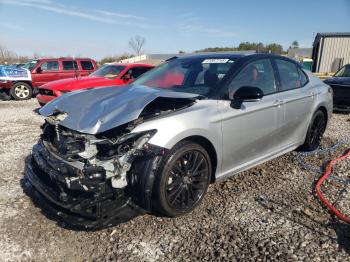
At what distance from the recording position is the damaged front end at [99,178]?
2623 mm

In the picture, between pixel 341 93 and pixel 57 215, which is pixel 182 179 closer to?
pixel 57 215

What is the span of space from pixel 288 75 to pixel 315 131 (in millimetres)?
1312

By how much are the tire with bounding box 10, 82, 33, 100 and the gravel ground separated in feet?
31.8

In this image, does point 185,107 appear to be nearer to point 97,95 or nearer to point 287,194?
point 97,95

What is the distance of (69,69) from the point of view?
13.4m

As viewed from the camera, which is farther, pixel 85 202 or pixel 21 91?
pixel 21 91

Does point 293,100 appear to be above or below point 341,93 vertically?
above

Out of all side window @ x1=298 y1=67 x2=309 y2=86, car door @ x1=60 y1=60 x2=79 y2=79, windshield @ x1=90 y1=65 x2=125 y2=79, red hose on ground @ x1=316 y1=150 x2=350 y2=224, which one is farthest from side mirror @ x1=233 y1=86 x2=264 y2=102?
car door @ x1=60 y1=60 x2=79 y2=79

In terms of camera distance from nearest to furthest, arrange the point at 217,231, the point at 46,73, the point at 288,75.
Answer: the point at 217,231 → the point at 288,75 → the point at 46,73

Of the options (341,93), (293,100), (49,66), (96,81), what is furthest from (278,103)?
(49,66)

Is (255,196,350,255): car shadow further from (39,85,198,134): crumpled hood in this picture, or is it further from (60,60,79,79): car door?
(60,60,79,79): car door

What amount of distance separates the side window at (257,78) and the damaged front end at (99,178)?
1.34m

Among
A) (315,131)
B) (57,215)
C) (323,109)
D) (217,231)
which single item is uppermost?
(323,109)

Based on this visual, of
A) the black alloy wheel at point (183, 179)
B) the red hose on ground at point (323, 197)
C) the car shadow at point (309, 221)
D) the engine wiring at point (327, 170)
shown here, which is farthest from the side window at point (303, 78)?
the black alloy wheel at point (183, 179)
